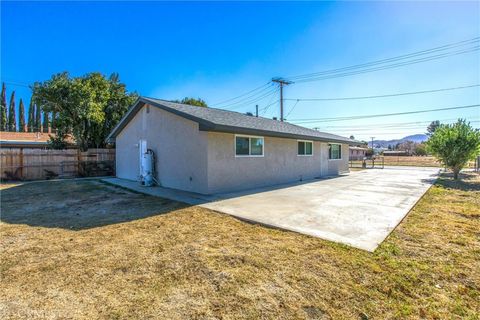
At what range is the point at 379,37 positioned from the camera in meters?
13.1

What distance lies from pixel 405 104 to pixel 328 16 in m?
22.8

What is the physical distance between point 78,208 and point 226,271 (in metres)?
5.66

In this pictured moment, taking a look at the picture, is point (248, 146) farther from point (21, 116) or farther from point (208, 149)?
point (21, 116)

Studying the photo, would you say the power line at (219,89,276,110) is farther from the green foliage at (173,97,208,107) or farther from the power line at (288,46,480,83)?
the green foliage at (173,97,208,107)

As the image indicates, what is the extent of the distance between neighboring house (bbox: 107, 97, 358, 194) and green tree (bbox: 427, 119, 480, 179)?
699 cm

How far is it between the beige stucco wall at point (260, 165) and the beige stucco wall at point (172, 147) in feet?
1.43

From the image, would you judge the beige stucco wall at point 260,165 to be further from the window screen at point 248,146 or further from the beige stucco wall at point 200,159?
the window screen at point 248,146

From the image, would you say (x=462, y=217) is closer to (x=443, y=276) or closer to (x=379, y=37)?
(x=443, y=276)

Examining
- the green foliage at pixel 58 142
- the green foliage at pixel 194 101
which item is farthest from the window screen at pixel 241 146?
the green foliage at pixel 194 101

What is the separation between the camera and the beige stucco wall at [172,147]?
8.47 meters

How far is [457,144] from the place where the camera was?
13.4 metres

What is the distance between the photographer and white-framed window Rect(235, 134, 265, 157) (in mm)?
9156

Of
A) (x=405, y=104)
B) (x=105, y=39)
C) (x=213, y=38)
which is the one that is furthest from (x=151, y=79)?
(x=405, y=104)

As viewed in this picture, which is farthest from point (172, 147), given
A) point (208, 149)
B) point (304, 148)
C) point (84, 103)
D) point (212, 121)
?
point (84, 103)
